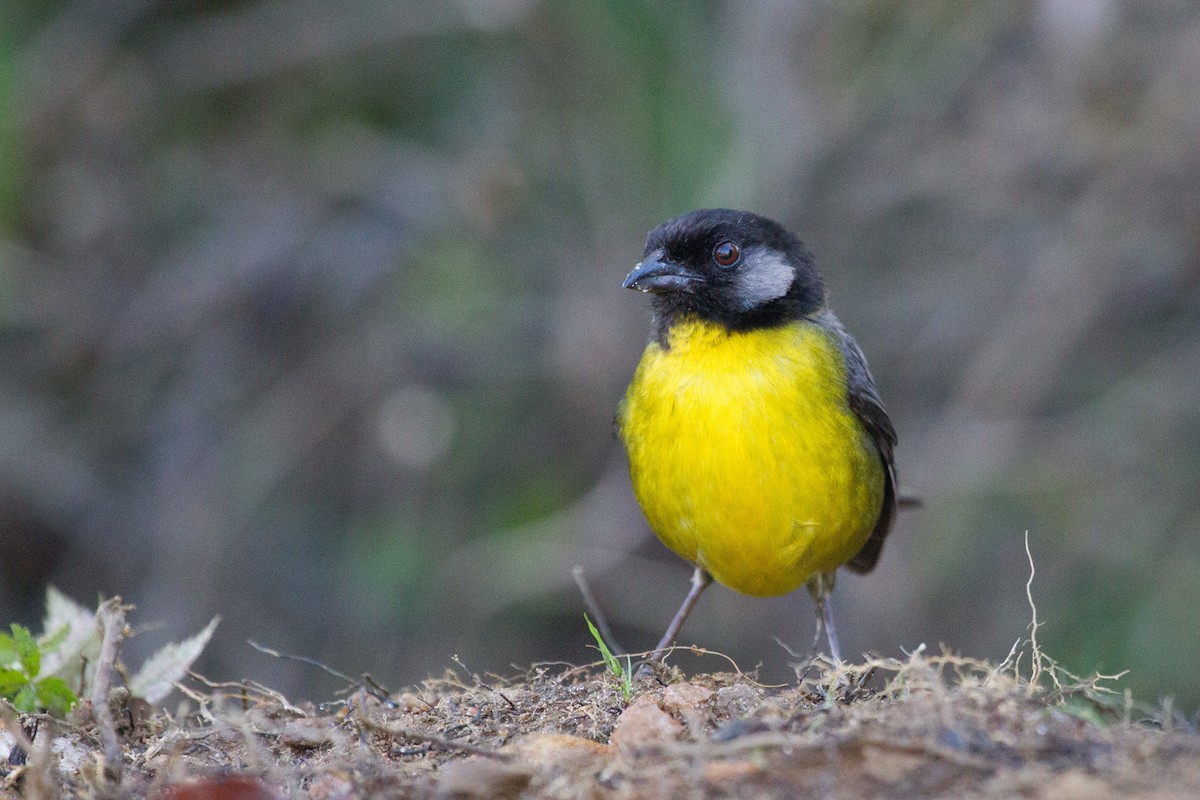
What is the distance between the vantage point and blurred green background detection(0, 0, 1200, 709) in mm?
8531

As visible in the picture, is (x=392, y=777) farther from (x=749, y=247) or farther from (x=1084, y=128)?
(x=1084, y=128)

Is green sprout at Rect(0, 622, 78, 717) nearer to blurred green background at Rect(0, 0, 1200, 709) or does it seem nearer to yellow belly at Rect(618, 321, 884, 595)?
yellow belly at Rect(618, 321, 884, 595)

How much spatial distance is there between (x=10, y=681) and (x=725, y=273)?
2.91 meters

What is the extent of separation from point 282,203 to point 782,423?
5250 millimetres

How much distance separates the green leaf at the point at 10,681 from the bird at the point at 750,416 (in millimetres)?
2275

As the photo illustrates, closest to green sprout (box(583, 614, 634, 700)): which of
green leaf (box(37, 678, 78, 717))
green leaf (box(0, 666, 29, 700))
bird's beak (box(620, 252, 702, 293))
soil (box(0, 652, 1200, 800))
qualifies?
soil (box(0, 652, 1200, 800))

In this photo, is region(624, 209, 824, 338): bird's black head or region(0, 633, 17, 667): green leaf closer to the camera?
region(0, 633, 17, 667): green leaf

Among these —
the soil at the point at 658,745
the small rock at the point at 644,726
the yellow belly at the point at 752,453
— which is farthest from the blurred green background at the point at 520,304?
the small rock at the point at 644,726

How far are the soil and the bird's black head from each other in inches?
67.5

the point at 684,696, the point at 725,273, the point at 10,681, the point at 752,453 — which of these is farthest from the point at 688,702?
the point at 725,273

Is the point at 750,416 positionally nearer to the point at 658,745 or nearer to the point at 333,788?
the point at 658,745

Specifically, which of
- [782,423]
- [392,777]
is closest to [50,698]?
[392,777]

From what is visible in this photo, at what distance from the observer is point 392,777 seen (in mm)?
3051

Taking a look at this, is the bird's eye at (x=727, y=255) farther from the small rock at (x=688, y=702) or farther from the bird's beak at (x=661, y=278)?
the small rock at (x=688, y=702)
